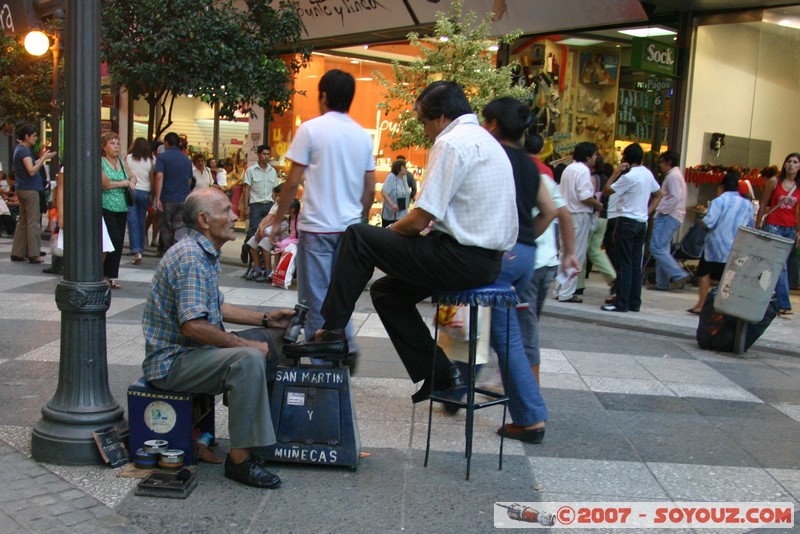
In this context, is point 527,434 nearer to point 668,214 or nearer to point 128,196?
point 128,196

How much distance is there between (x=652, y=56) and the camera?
11836mm

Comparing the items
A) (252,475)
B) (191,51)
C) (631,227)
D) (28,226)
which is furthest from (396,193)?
(252,475)

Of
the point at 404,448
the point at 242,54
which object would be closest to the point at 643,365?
the point at 404,448

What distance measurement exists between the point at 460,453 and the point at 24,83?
826 inches

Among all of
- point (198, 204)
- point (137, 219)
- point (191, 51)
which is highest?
point (191, 51)

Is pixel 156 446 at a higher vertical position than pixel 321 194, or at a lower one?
lower

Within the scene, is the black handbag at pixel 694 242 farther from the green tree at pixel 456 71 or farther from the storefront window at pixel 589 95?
the green tree at pixel 456 71

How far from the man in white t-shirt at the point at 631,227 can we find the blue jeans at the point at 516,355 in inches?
207

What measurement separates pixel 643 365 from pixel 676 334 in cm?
180

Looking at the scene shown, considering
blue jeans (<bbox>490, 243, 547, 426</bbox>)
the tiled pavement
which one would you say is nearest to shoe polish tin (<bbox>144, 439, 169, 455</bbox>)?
the tiled pavement

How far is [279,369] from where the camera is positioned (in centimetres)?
419

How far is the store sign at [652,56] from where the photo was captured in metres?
11.7

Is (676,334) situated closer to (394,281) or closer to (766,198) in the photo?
(766,198)

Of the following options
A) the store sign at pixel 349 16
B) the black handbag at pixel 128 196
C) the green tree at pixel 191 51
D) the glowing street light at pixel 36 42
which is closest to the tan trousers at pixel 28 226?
the green tree at pixel 191 51
